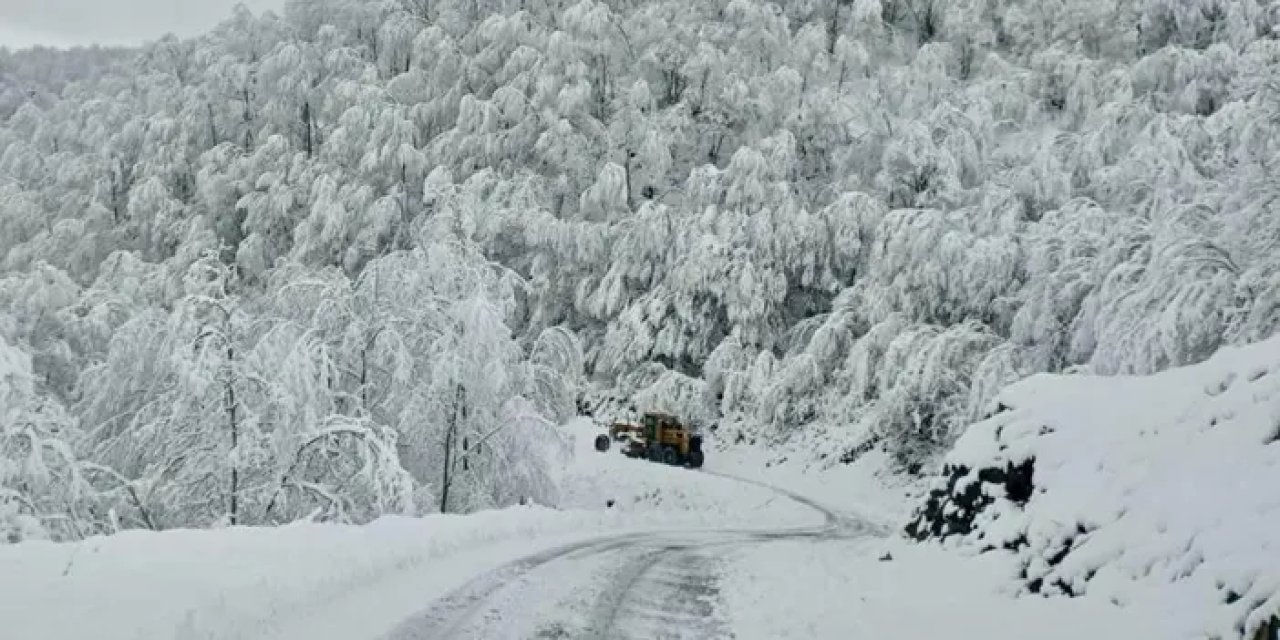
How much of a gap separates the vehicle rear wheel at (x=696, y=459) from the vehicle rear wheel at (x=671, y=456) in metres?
0.54

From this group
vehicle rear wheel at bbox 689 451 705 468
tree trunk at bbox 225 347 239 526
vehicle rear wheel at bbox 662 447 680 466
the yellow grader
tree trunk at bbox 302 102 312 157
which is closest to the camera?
tree trunk at bbox 225 347 239 526

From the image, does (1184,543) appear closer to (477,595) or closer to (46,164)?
(477,595)

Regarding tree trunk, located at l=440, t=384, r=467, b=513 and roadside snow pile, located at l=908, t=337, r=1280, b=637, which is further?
tree trunk, located at l=440, t=384, r=467, b=513

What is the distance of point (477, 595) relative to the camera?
993 centimetres

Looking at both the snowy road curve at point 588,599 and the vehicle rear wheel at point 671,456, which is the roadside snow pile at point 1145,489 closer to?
the snowy road curve at point 588,599

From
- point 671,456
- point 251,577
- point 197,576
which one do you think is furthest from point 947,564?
point 671,456

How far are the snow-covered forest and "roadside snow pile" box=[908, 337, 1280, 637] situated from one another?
6043 millimetres

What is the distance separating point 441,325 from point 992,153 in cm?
2177

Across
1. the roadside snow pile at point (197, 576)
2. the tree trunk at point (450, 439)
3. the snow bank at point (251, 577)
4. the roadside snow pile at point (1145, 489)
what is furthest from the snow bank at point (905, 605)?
the tree trunk at point (450, 439)

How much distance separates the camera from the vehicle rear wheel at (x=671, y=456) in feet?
110

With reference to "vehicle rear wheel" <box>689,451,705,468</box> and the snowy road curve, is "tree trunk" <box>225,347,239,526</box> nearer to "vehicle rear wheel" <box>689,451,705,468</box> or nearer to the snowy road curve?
the snowy road curve

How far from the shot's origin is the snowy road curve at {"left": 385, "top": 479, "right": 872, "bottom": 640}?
8.57m

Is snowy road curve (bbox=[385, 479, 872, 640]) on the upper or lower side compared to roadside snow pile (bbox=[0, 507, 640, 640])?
lower

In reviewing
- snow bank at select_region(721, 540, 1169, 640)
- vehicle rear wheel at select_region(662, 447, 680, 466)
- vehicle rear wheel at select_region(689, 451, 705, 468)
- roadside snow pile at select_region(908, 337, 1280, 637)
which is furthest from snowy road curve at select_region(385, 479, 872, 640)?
vehicle rear wheel at select_region(689, 451, 705, 468)
